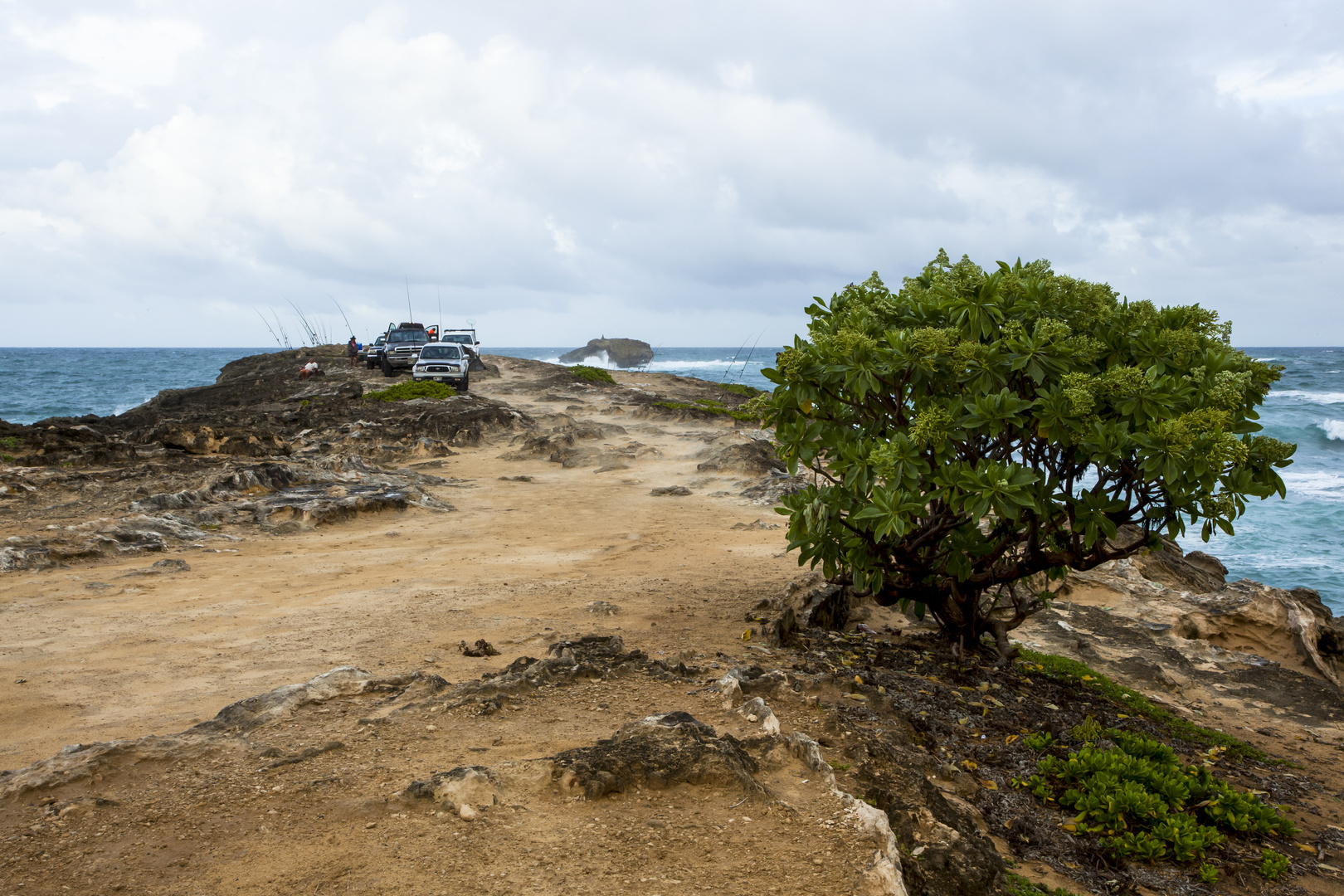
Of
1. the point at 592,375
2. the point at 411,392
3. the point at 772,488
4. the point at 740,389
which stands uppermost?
the point at 592,375

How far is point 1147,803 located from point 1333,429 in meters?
34.6

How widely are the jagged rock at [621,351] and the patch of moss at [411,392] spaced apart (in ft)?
225

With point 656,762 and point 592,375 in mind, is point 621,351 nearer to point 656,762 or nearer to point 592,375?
point 592,375

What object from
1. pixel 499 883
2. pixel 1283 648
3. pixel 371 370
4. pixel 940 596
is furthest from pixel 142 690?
pixel 371 370

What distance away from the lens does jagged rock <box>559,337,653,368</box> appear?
305ft

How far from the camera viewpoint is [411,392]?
22703mm

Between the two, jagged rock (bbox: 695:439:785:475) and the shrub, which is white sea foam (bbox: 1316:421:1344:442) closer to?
jagged rock (bbox: 695:439:785:475)

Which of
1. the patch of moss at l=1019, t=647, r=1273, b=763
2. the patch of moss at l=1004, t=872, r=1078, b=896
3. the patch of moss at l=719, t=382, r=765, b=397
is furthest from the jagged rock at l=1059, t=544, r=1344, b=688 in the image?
the patch of moss at l=719, t=382, r=765, b=397

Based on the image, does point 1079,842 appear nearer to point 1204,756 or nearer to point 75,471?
point 1204,756

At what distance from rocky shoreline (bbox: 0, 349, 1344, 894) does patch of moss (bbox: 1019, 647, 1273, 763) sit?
4 centimetres

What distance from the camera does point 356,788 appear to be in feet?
10.6

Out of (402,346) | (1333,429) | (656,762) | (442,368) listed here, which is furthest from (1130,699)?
(1333,429)

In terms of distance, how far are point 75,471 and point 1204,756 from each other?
14328mm

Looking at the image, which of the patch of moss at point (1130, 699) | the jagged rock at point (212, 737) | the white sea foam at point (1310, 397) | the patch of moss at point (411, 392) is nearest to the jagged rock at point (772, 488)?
the patch of moss at point (1130, 699)
